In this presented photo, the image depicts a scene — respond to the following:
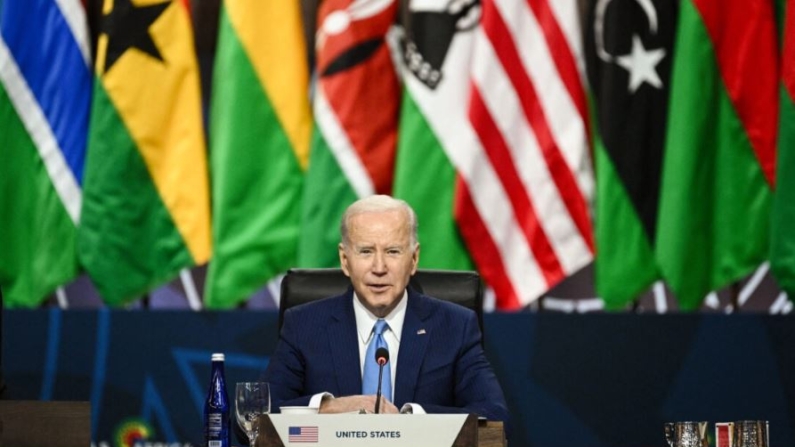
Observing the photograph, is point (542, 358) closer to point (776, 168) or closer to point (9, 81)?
point (776, 168)

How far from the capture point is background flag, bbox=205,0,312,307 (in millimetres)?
5629

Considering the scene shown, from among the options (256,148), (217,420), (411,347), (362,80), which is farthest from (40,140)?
(217,420)

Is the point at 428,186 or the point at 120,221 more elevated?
the point at 428,186

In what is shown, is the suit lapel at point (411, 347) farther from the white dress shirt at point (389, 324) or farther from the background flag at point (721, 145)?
the background flag at point (721, 145)

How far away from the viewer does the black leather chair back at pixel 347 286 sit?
4.21 m

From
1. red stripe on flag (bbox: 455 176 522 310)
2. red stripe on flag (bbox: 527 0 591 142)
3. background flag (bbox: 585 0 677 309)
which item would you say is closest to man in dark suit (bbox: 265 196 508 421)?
red stripe on flag (bbox: 455 176 522 310)

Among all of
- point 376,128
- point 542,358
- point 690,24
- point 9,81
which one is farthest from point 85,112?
point 690,24

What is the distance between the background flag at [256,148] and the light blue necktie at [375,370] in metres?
1.77

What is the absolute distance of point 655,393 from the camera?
17.7 feet

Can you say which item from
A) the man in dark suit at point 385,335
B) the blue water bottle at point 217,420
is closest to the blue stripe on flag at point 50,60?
the man in dark suit at point 385,335

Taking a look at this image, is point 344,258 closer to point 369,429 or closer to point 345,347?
point 345,347

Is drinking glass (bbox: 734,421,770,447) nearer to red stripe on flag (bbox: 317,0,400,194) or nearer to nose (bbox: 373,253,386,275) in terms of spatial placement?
nose (bbox: 373,253,386,275)

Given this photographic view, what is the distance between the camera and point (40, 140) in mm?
5766

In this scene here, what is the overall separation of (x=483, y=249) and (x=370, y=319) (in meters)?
1.61
